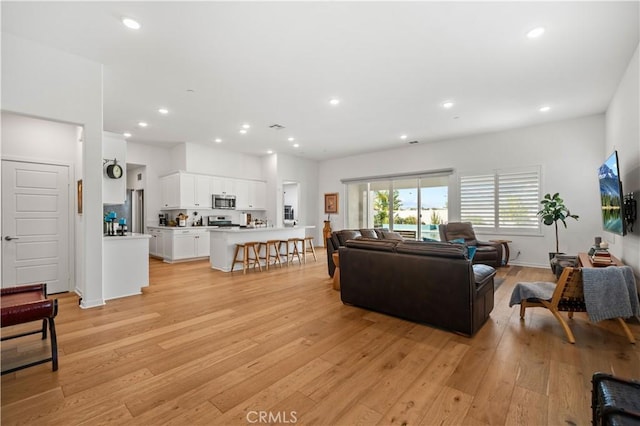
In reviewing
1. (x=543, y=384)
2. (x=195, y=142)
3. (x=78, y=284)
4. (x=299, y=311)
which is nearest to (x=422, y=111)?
(x=299, y=311)

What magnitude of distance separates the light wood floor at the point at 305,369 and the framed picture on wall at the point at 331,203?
6.43 m

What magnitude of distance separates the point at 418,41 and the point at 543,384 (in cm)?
333

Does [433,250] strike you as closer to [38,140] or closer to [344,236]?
[344,236]

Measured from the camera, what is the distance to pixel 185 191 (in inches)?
299

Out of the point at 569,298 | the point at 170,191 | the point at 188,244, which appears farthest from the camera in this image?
the point at 170,191

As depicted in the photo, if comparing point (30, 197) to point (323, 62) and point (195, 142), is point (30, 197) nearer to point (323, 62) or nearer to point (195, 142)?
point (195, 142)

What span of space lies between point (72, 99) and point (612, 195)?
6.72m

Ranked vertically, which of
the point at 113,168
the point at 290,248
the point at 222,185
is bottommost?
the point at 290,248

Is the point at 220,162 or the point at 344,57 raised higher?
the point at 344,57

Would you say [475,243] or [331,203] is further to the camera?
[331,203]

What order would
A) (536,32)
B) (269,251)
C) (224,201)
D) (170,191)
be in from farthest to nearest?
1. (224,201)
2. (170,191)
3. (269,251)
4. (536,32)

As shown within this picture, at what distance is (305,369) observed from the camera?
89.7 inches

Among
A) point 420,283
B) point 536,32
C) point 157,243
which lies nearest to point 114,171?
point 157,243

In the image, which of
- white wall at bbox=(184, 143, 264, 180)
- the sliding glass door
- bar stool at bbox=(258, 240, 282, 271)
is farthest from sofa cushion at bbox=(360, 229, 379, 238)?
white wall at bbox=(184, 143, 264, 180)
